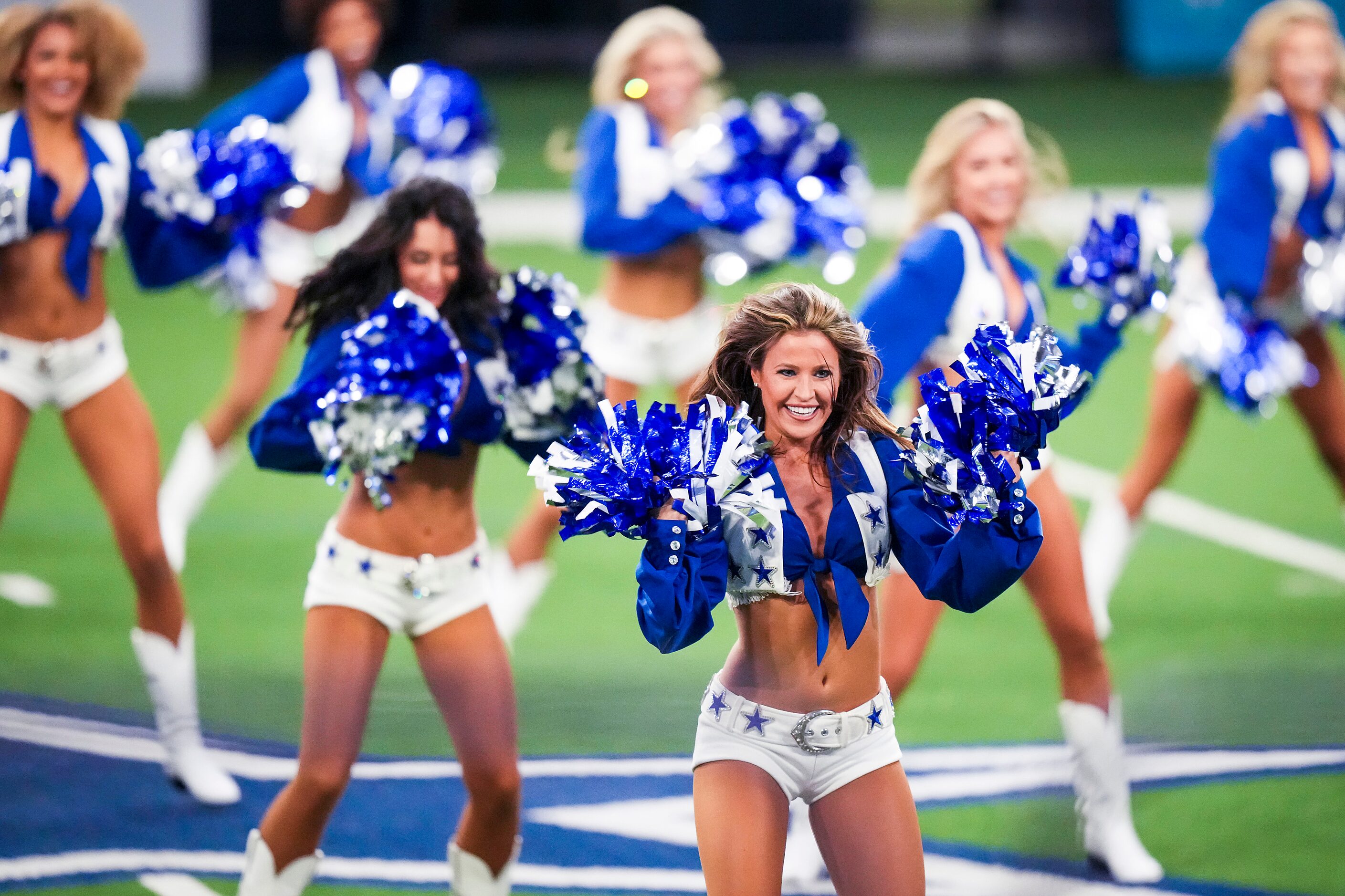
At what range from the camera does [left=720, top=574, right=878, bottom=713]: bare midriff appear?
321cm

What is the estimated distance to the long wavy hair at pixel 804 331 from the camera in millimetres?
3275

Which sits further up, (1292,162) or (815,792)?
(1292,162)

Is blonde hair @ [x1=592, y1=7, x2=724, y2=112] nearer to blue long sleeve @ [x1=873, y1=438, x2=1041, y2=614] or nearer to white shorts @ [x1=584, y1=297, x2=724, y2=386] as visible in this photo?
white shorts @ [x1=584, y1=297, x2=724, y2=386]

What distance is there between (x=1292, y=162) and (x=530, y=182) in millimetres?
9186

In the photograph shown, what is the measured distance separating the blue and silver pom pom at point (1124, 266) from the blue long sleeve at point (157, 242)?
2400 mm

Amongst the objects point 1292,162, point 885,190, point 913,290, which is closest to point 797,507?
point 913,290

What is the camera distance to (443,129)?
22.0ft

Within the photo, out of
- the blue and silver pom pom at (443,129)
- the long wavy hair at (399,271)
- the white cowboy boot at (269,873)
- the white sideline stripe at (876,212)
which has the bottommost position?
the white cowboy boot at (269,873)

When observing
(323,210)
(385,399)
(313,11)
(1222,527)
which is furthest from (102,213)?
(1222,527)

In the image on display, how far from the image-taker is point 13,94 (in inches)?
192

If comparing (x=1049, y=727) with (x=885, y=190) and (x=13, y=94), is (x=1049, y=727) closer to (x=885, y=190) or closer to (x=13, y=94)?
(x=13, y=94)

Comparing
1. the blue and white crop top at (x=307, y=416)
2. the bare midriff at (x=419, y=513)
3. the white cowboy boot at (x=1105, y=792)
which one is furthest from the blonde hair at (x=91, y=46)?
the white cowboy boot at (x=1105, y=792)

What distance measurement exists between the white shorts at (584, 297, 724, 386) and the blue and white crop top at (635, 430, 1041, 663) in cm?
255

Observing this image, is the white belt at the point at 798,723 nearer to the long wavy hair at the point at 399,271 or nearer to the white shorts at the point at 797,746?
the white shorts at the point at 797,746
